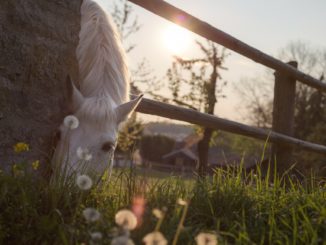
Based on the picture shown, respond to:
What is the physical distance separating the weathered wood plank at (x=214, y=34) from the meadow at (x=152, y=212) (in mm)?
1755

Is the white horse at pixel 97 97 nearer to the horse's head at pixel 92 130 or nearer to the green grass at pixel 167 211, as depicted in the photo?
the horse's head at pixel 92 130

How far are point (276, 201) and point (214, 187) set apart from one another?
30cm

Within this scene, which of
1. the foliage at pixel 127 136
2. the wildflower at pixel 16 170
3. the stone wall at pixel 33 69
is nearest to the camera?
the wildflower at pixel 16 170

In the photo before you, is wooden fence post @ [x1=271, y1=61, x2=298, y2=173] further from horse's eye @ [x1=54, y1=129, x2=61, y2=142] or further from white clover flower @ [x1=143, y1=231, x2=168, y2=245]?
white clover flower @ [x1=143, y1=231, x2=168, y2=245]

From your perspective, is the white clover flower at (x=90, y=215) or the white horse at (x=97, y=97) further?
the white horse at (x=97, y=97)

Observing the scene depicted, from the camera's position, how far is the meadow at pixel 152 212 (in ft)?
4.83

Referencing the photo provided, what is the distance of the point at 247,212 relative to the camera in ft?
6.19

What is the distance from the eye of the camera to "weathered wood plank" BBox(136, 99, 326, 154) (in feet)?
11.5

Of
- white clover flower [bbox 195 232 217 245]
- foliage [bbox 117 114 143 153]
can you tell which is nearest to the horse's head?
foliage [bbox 117 114 143 153]

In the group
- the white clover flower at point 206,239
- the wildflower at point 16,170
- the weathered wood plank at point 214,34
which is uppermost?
the weathered wood plank at point 214,34

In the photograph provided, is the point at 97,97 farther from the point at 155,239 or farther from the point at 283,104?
the point at 283,104

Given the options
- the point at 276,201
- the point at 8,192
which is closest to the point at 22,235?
the point at 8,192

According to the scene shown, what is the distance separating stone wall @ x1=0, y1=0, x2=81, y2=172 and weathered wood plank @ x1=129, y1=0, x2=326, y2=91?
0.86 meters

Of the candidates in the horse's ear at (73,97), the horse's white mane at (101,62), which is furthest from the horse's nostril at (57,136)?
the horse's white mane at (101,62)
